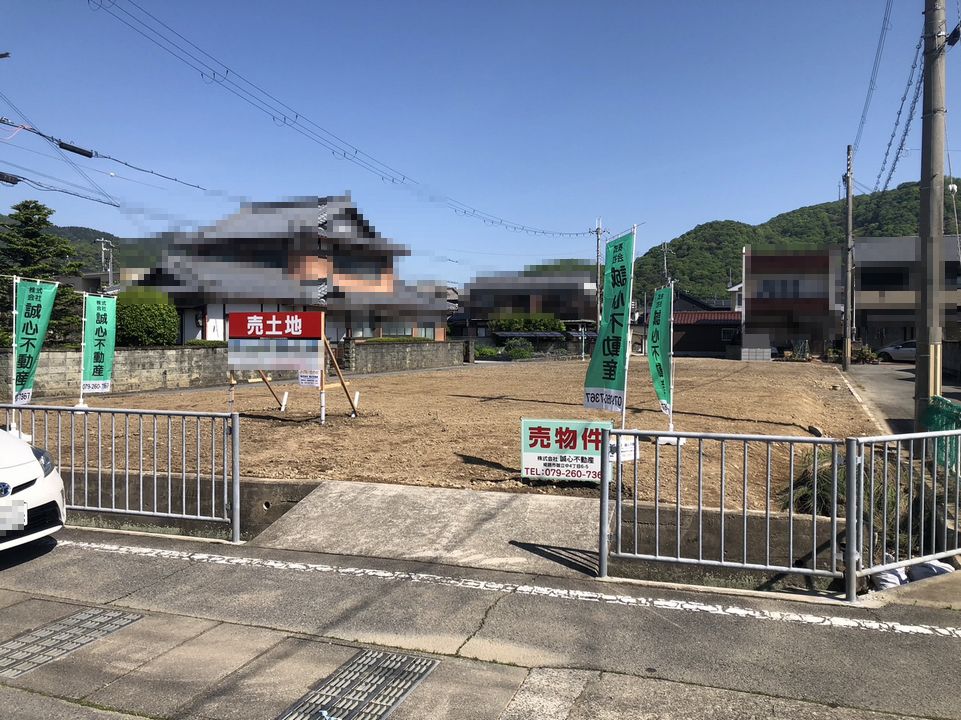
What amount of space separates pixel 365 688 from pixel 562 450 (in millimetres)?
3751

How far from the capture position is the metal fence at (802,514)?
4.48m

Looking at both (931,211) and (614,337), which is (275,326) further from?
(931,211)

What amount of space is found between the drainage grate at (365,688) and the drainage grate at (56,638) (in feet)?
5.20

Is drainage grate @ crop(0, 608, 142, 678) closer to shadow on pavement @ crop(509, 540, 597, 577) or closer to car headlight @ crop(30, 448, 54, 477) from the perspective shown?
car headlight @ crop(30, 448, 54, 477)

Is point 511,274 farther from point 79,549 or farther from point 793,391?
point 79,549

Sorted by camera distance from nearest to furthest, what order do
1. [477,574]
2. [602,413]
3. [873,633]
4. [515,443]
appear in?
[873,633] < [477,574] < [515,443] < [602,413]

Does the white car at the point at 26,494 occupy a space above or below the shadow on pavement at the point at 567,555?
above

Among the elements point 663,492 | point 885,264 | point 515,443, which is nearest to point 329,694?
point 663,492

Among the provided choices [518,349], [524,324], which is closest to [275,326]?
[518,349]

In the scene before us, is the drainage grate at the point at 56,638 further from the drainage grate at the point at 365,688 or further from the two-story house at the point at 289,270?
the two-story house at the point at 289,270

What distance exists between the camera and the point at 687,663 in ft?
11.8

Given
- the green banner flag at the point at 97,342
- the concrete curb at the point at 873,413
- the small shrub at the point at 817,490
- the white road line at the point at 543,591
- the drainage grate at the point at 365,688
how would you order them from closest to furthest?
the drainage grate at the point at 365,688 → the white road line at the point at 543,591 → the small shrub at the point at 817,490 → the green banner flag at the point at 97,342 → the concrete curb at the point at 873,413

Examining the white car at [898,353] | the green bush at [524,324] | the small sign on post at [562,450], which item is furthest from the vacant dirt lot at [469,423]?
the green bush at [524,324]

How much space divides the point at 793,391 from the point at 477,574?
1717 cm
